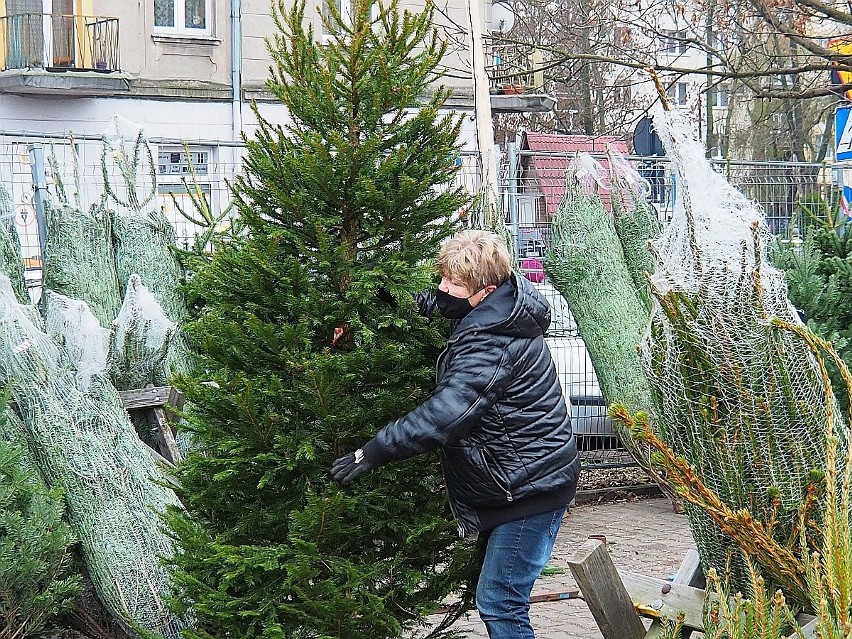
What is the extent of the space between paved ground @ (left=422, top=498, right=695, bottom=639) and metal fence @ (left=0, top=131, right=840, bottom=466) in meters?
0.50

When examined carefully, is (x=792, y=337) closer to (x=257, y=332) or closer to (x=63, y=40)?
(x=257, y=332)

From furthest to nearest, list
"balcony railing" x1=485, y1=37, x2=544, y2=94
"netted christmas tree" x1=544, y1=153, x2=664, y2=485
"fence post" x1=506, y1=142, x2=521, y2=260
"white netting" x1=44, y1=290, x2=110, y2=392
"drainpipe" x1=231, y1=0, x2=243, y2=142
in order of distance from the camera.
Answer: "drainpipe" x1=231, y1=0, x2=243, y2=142
"balcony railing" x1=485, y1=37, x2=544, y2=94
"fence post" x1=506, y1=142, x2=521, y2=260
"netted christmas tree" x1=544, y1=153, x2=664, y2=485
"white netting" x1=44, y1=290, x2=110, y2=392

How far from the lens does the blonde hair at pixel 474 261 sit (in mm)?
3537

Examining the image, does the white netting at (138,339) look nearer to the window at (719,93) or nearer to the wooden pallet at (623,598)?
the wooden pallet at (623,598)

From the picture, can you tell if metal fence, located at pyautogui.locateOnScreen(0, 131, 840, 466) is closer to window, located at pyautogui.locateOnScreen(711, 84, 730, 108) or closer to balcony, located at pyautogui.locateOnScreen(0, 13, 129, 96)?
window, located at pyautogui.locateOnScreen(711, 84, 730, 108)

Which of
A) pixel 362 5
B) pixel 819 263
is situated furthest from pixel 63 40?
pixel 362 5

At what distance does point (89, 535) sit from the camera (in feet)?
15.0

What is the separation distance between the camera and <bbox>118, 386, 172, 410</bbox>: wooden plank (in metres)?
5.63

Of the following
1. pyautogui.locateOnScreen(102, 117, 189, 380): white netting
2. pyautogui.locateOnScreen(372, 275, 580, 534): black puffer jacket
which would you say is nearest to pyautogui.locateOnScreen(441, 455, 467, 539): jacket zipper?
pyautogui.locateOnScreen(372, 275, 580, 534): black puffer jacket

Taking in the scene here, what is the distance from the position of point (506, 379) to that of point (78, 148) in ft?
15.4

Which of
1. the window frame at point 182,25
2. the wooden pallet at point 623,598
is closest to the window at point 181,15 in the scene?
the window frame at point 182,25

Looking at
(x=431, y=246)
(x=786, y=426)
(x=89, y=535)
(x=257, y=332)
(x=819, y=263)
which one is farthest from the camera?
(x=819, y=263)

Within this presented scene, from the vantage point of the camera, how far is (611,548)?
6902mm

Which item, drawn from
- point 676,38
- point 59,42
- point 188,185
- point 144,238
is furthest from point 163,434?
point 59,42
